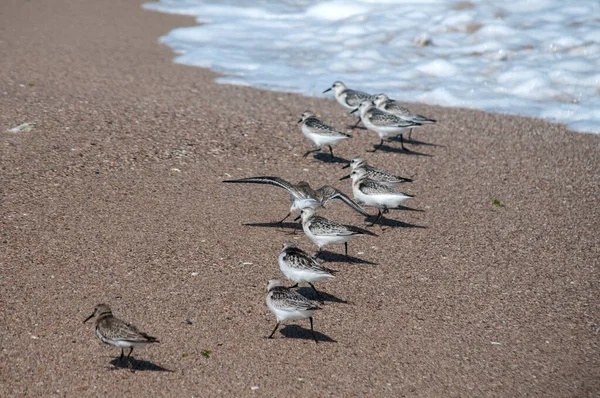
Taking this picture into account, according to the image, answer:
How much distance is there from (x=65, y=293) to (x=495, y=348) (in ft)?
12.1

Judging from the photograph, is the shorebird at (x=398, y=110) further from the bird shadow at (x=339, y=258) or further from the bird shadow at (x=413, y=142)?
the bird shadow at (x=339, y=258)

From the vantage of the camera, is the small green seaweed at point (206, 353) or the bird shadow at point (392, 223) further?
the bird shadow at point (392, 223)

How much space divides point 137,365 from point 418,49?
13.6m

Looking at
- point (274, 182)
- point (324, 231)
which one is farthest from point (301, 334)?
point (274, 182)

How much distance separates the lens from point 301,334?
655 centimetres

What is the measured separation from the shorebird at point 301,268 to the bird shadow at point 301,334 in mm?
449

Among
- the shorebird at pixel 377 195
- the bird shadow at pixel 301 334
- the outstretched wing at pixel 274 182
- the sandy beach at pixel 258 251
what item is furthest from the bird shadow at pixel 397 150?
the bird shadow at pixel 301 334

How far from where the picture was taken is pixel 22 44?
48.8 feet

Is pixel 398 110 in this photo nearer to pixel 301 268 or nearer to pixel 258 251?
pixel 258 251

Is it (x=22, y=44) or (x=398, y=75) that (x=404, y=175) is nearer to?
(x=398, y=75)

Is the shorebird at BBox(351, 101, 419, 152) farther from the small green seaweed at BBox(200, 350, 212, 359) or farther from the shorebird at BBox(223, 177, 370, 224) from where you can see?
the small green seaweed at BBox(200, 350, 212, 359)

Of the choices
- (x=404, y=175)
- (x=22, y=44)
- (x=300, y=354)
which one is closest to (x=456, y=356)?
(x=300, y=354)

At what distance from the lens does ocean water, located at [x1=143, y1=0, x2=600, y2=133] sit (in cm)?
1459

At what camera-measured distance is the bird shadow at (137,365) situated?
577cm
